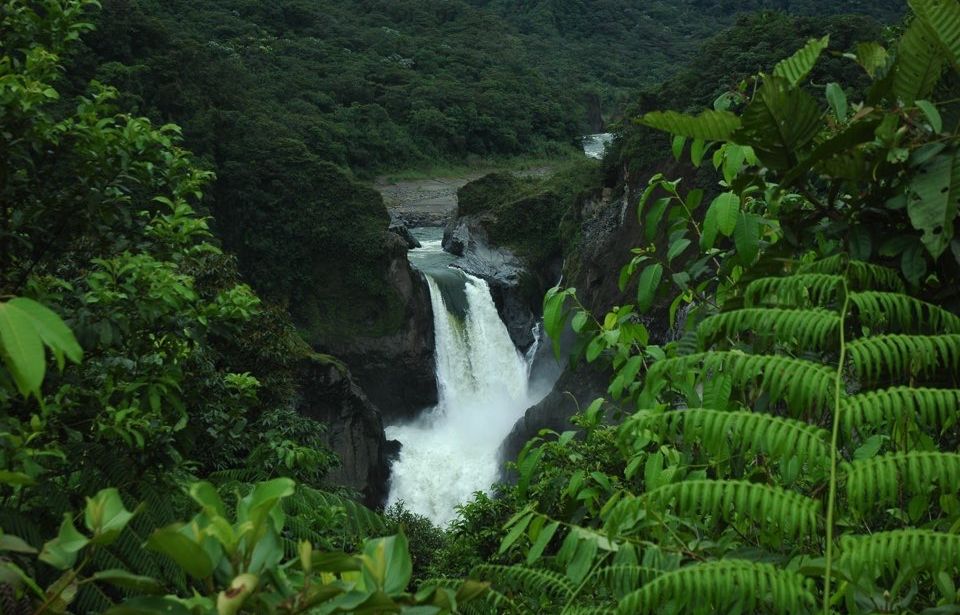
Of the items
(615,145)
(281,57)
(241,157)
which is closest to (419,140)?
(281,57)

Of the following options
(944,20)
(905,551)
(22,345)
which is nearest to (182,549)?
(22,345)

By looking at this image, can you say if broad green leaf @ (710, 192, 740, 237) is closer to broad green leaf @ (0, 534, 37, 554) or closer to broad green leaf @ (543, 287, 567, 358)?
broad green leaf @ (543, 287, 567, 358)

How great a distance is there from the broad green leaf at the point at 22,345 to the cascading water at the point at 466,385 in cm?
1894

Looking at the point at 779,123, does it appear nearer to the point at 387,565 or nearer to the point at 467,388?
the point at 387,565

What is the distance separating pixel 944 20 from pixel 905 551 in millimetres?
1033

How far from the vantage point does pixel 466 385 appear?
2184cm

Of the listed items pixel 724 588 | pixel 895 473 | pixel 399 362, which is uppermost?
pixel 895 473

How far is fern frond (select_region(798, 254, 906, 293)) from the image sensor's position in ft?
5.41

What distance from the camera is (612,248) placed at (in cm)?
1809

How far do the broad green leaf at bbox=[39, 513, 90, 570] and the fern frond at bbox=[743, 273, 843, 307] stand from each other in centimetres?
132

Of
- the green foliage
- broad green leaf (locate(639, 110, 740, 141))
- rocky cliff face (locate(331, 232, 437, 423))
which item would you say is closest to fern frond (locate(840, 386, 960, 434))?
the green foliage

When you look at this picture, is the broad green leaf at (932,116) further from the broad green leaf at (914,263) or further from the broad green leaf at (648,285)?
the broad green leaf at (648,285)

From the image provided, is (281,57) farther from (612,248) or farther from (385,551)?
(385,551)

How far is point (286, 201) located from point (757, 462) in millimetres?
21969
